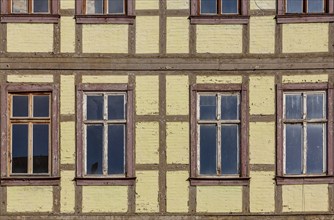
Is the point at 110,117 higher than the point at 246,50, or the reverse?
the point at 246,50

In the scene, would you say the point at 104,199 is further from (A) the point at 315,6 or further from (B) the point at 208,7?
(A) the point at 315,6

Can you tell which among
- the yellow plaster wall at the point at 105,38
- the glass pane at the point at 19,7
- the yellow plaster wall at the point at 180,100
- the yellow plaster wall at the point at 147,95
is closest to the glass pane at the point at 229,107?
the yellow plaster wall at the point at 180,100

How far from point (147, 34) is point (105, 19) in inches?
31.8

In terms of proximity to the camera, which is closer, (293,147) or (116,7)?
(293,147)

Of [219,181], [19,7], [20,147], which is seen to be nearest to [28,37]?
[19,7]

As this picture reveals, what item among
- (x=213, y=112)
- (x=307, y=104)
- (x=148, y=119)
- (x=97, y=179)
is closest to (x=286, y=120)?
(x=307, y=104)

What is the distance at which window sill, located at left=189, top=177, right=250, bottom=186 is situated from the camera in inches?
543

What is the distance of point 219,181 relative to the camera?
45.3ft

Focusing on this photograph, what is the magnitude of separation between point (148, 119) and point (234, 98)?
63.7 inches

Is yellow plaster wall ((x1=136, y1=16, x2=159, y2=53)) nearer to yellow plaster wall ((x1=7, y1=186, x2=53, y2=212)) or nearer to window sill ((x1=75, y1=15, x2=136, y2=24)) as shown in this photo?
window sill ((x1=75, y1=15, x2=136, y2=24))

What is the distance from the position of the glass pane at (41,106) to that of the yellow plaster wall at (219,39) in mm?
2925

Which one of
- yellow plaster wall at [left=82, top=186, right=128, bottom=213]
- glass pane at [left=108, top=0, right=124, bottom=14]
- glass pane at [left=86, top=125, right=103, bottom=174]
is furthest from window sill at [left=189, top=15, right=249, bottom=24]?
yellow plaster wall at [left=82, top=186, right=128, bottom=213]

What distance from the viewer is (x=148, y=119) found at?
1387cm

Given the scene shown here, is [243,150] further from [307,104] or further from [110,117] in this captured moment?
[110,117]
